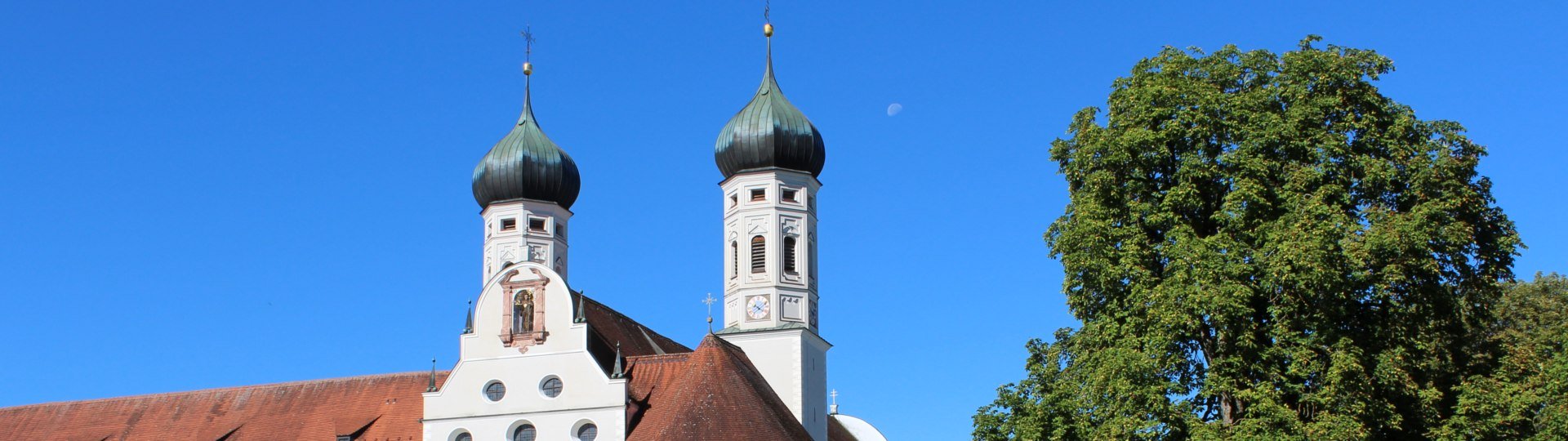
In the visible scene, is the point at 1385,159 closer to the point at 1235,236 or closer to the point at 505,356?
the point at 1235,236

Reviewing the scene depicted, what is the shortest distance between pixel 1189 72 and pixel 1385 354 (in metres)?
5.80

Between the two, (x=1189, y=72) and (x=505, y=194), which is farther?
(x=505, y=194)

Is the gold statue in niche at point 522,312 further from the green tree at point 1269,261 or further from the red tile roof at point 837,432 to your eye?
the green tree at point 1269,261

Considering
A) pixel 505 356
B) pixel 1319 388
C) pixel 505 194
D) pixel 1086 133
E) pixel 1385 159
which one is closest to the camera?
pixel 1319 388

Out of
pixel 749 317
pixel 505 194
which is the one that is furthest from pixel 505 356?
pixel 505 194

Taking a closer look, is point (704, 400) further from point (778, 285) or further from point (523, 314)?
point (778, 285)

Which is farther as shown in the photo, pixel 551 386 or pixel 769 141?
pixel 769 141

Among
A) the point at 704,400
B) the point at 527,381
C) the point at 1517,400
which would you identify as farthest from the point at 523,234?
the point at 1517,400

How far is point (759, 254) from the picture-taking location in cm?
4738

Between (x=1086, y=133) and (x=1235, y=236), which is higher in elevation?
(x=1086, y=133)

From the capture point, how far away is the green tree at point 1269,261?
86.2 ft

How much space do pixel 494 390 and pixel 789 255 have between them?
913cm

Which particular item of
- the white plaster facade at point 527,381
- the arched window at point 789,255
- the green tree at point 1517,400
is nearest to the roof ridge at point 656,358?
the white plaster facade at point 527,381

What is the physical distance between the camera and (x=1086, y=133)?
2983cm
